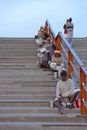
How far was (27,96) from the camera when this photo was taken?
11.3 metres

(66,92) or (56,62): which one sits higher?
(56,62)

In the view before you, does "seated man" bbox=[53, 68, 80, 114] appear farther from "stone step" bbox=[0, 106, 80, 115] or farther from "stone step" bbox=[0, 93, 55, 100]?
"stone step" bbox=[0, 93, 55, 100]

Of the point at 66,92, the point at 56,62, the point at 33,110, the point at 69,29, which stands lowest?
the point at 33,110

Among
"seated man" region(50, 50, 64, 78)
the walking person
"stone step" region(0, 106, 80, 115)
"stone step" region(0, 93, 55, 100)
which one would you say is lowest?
"stone step" region(0, 106, 80, 115)

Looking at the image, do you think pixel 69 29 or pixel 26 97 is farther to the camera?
pixel 69 29

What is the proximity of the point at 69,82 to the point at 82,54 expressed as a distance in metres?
6.89

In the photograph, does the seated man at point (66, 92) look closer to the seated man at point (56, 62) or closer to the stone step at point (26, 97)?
the stone step at point (26, 97)

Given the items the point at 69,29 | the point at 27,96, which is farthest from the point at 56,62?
the point at 69,29

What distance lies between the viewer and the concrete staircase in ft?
28.4

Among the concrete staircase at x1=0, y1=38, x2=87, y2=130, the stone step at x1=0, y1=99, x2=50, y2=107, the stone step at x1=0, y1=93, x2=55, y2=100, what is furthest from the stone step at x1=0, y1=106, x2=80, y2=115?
the stone step at x1=0, y1=93, x2=55, y2=100

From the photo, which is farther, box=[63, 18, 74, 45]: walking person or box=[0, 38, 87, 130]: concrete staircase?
box=[63, 18, 74, 45]: walking person

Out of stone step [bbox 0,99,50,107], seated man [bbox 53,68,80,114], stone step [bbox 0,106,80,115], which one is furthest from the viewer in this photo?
stone step [bbox 0,99,50,107]

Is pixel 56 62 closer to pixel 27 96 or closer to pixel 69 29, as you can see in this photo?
pixel 27 96

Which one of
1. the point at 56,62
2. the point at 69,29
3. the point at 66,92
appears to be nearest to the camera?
the point at 66,92
